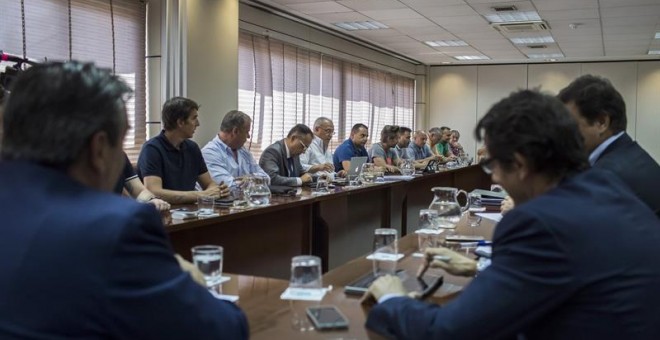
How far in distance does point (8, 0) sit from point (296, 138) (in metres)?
2.40

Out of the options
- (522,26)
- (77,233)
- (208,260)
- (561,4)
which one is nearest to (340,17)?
(522,26)

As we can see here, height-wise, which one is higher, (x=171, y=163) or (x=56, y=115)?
(x=56, y=115)

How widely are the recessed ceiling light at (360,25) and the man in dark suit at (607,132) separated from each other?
19.5 feet

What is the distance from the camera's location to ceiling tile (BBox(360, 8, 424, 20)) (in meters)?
7.29

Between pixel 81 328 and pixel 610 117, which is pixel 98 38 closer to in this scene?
pixel 610 117

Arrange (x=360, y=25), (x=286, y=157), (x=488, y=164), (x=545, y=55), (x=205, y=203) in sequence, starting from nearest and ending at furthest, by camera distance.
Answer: (x=488, y=164), (x=205, y=203), (x=286, y=157), (x=360, y=25), (x=545, y=55)

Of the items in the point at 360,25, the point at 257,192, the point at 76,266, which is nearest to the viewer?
the point at 76,266

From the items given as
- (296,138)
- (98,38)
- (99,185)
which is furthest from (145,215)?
(98,38)

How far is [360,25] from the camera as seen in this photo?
27.5ft

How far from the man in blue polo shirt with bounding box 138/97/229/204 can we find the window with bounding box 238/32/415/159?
3154mm

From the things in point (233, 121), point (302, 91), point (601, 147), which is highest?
point (302, 91)

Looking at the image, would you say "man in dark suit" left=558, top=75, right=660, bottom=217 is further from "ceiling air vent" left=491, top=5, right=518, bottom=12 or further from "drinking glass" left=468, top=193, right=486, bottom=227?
"ceiling air vent" left=491, top=5, right=518, bottom=12

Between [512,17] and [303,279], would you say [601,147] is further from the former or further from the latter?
[512,17]

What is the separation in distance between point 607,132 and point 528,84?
10242 mm
